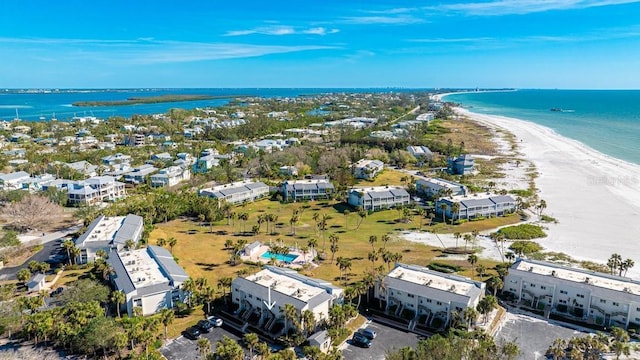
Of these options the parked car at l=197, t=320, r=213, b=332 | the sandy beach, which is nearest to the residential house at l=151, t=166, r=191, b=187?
the parked car at l=197, t=320, r=213, b=332

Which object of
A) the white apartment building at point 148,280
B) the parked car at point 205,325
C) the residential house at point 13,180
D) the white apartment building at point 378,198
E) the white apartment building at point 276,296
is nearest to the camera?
the parked car at point 205,325

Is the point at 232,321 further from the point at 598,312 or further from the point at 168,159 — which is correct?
the point at 168,159

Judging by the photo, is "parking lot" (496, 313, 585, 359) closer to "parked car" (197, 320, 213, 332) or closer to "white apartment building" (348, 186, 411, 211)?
"parked car" (197, 320, 213, 332)

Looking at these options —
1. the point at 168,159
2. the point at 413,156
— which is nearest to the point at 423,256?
the point at 413,156

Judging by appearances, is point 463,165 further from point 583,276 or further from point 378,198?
point 583,276

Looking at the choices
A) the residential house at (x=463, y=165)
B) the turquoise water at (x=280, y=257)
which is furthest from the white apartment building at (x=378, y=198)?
the residential house at (x=463, y=165)

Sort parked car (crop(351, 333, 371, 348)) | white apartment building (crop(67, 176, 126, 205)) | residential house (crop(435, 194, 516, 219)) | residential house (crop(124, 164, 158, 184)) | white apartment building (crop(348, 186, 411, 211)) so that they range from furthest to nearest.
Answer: residential house (crop(124, 164, 158, 184))
white apartment building (crop(67, 176, 126, 205))
white apartment building (crop(348, 186, 411, 211))
residential house (crop(435, 194, 516, 219))
parked car (crop(351, 333, 371, 348))

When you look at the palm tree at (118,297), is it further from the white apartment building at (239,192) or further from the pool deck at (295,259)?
the white apartment building at (239,192)
